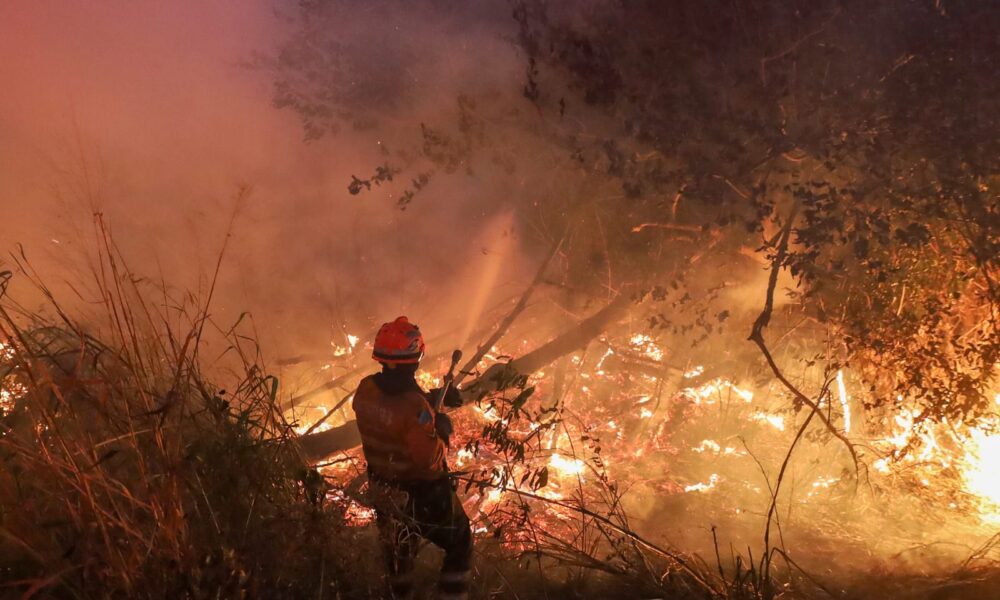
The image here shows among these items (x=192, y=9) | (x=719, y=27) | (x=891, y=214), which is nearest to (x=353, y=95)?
(x=192, y=9)

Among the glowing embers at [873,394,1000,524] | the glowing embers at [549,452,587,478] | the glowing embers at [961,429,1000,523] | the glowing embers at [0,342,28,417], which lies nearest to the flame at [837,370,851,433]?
the glowing embers at [873,394,1000,524]

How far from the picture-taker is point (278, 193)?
8.11 meters

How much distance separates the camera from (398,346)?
10.3 ft

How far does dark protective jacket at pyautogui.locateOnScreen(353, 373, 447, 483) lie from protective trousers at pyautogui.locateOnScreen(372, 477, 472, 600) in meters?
0.08

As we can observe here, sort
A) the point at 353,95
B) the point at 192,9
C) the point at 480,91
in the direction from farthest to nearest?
the point at 192,9 → the point at 353,95 → the point at 480,91

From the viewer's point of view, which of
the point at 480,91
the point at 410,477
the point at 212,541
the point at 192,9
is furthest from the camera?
the point at 192,9

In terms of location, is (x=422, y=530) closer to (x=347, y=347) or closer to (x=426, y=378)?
(x=426, y=378)

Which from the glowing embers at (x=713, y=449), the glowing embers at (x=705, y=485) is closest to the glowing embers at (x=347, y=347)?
the glowing embers at (x=705, y=485)

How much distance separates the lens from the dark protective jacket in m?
3.10

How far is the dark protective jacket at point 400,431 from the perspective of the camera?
3104mm

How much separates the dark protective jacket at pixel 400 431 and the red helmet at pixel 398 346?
110 millimetres

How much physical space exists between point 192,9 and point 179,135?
1495 millimetres

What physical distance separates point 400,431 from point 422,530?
506 mm

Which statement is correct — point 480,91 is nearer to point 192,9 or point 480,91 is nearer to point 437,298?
point 437,298
